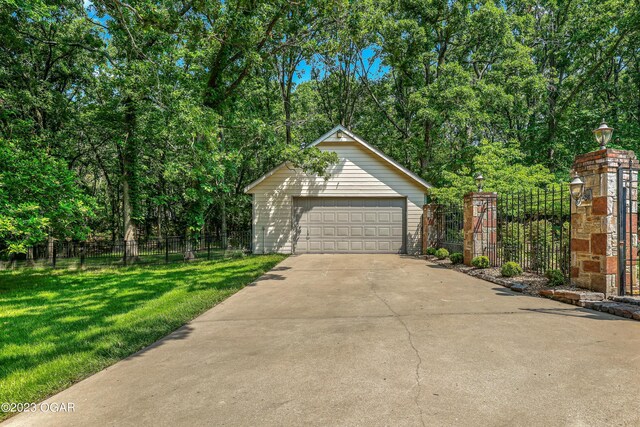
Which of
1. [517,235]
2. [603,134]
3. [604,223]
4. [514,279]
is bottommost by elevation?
[514,279]

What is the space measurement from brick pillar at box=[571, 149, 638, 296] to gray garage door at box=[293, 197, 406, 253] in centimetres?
817

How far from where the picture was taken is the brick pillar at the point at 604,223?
5109 mm

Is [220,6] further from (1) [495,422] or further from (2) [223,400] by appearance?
(1) [495,422]

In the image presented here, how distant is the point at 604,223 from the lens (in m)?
5.16

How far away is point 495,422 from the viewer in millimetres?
2172

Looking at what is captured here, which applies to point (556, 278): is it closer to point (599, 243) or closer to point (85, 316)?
point (599, 243)

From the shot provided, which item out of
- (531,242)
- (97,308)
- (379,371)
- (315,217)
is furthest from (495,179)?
(97,308)

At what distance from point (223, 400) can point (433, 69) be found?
2107 cm

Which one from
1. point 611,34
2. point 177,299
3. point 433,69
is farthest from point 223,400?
point 611,34

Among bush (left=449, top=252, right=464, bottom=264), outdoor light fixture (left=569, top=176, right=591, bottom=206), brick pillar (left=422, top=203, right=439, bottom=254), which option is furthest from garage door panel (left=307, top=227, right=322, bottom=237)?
outdoor light fixture (left=569, top=176, right=591, bottom=206)

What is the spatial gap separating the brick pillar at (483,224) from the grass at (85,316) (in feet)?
20.1

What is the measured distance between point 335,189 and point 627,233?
9.62m

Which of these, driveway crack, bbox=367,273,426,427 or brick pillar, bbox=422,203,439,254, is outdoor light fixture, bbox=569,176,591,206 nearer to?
driveway crack, bbox=367,273,426,427

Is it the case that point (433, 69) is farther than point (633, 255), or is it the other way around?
point (433, 69)
